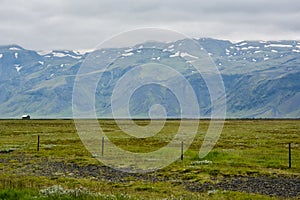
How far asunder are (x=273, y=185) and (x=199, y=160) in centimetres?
1398

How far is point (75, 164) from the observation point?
132 feet

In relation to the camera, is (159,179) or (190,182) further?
(159,179)

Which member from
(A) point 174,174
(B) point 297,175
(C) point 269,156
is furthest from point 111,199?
(C) point 269,156

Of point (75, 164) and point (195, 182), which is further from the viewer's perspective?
point (75, 164)

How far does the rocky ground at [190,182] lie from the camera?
27.0m

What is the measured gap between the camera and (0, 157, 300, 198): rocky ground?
2698 centimetres

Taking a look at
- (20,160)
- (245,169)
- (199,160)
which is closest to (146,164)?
(199,160)

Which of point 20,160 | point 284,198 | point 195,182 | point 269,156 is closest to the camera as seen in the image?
point 284,198

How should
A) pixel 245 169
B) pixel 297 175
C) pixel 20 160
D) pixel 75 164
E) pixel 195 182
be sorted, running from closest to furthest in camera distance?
pixel 195 182 < pixel 297 175 < pixel 245 169 < pixel 75 164 < pixel 20 160

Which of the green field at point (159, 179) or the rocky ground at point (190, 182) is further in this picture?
the rocky ground at point (190, 182)

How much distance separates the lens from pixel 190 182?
99.6 feet

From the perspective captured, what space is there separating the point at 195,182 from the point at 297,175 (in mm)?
8123

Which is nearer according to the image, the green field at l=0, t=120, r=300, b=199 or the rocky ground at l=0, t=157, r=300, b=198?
the green field at l=0, t=120, r=300, b=199

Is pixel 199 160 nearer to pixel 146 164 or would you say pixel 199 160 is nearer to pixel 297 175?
pixel 146 164
